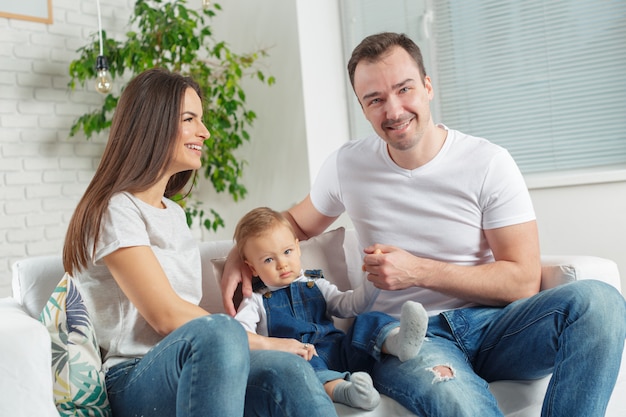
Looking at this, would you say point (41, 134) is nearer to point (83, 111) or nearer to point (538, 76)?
point (83, 111)

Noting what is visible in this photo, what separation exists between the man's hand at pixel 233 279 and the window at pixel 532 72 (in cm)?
194

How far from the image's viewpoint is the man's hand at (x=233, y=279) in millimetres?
1941

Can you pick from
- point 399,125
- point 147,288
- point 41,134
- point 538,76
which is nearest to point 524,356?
point 399,125

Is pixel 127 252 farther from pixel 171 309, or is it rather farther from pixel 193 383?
pixel 193 383

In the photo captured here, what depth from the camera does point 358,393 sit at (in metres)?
1.59

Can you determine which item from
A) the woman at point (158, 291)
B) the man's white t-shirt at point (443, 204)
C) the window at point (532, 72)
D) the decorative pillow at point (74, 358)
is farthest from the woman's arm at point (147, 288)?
the window at point (532, 72)

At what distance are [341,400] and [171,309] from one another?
0.43 metres

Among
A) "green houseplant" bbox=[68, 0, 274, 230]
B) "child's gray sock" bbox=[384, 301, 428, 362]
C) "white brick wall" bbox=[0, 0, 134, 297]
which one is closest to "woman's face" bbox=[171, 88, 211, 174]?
"child's gray sock" bbox=[384, 301, 428, 362]

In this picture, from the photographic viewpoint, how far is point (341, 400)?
1633 mm

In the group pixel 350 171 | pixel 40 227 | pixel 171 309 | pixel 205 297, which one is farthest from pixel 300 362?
pixel 40 227

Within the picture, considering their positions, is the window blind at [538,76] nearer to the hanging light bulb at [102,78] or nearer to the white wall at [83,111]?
the white wall at [83,111]

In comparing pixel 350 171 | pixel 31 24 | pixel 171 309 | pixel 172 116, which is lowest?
pixel 171 309

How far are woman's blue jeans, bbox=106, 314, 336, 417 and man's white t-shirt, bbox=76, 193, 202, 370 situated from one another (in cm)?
7

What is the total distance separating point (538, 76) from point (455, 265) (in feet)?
6.04
